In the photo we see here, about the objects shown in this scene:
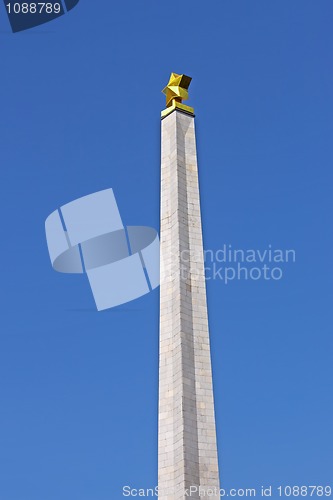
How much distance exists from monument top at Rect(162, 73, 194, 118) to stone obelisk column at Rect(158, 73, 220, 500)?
3cm

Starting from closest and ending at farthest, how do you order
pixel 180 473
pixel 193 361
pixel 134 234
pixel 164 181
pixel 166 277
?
pixel 180 473 < pixel 193 361 < pixel 166 277 < pixel 164 181 < pixel 134 234

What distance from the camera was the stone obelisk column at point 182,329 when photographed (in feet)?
68.2

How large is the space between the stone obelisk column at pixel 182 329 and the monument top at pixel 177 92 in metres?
0.03

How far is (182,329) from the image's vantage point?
73.2ft

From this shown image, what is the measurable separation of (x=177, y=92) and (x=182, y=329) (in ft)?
Answer: 28.9

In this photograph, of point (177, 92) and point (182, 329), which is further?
point (177, 92)

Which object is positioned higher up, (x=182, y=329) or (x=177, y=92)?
(x=177, y=92)

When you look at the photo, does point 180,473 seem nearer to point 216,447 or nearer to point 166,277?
point 216,447

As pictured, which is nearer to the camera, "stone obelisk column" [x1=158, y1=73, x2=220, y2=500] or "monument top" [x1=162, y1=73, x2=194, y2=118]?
"stone obelisk column" [x1=158, y1=73, x2=220, y2=500]

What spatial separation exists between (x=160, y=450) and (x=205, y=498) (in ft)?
6.03

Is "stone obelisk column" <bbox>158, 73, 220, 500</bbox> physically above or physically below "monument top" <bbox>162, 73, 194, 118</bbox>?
below

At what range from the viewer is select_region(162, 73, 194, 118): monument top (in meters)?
26.6

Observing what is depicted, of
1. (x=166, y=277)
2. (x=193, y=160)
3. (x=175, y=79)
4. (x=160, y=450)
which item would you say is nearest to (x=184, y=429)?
(x=160, y=450)

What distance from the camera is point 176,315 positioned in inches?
894
